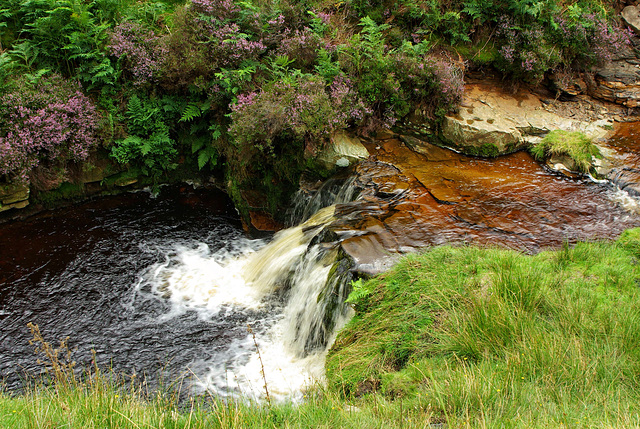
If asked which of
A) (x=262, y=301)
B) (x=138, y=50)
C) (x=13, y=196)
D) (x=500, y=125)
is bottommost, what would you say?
(x=262, y=301)

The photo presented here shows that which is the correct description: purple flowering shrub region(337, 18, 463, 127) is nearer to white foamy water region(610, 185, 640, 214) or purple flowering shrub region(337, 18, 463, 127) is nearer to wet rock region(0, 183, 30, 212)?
white foamy water region(610, 185, 640, 214)

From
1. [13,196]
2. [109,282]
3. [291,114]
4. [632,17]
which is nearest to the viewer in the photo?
[109,282]

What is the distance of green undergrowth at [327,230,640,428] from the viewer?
3203 mm

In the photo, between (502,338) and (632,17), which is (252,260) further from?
(632,17)

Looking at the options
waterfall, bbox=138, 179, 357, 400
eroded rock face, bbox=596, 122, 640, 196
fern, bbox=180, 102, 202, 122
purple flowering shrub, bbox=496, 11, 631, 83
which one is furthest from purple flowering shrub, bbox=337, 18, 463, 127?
fern, bbox=180, 102, 202, 122

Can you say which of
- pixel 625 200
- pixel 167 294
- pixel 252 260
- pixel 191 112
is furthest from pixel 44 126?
pixel 625 200

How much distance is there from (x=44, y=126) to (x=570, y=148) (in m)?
10.4

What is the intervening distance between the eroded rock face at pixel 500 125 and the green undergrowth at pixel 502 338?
12.1ft

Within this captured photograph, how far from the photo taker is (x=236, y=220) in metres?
9.76

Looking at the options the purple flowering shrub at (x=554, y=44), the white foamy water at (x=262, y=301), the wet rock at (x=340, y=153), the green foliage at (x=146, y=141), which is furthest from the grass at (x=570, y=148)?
the green foliage at (x=146, y=141)

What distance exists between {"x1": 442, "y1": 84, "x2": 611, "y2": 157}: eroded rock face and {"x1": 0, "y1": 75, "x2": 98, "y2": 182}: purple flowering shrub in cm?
774

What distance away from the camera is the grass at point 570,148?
817cm

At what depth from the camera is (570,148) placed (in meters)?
8.34

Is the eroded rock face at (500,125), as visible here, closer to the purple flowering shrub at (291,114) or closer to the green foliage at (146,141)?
the purple flowering shrub at (291,114)
